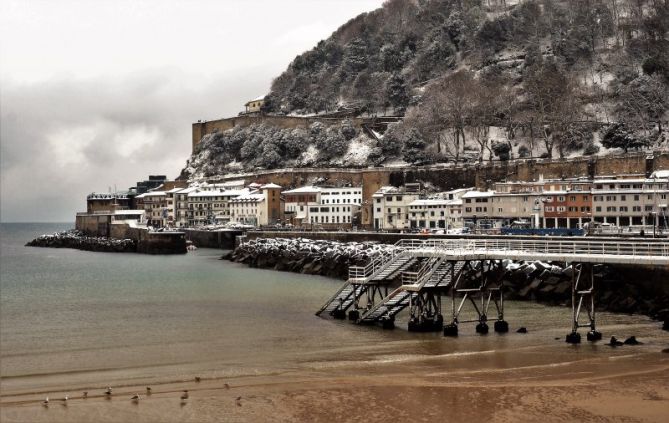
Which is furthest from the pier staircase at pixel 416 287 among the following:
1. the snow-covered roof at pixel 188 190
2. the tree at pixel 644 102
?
the snow-covered roof at pixel 188 190

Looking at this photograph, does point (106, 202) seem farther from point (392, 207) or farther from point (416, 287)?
point (416, 287)

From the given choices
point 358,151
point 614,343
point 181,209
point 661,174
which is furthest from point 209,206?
point 614,343

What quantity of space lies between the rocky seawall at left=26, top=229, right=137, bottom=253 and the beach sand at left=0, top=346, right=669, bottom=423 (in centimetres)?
7521

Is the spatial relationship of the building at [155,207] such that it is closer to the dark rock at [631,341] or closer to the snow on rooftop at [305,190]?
Answer: the snow on rooftop at [305,190]

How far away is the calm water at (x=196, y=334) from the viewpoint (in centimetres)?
2636

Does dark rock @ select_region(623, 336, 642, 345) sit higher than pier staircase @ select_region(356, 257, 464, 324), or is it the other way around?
pier staircase @ select_region(356, 257, 464, 324)

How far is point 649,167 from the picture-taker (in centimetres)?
7775

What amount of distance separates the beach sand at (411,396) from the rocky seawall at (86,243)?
75207 mm

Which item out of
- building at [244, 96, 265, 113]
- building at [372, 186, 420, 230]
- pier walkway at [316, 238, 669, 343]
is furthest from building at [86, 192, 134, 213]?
pier walkway at [316, 238, 669, 343]

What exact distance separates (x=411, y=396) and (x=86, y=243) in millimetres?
90824

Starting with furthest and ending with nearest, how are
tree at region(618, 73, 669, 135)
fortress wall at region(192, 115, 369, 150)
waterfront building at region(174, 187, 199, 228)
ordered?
fortress wall at region(192, 115, 369, 150) < waterfront building at region(174, 187, 199, 228) < tree at region(618, 73, 669, 135)

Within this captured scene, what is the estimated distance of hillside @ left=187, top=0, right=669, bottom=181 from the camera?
9250 cm

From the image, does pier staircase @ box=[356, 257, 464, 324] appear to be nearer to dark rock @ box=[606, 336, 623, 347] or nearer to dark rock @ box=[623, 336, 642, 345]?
dark rock @ box=[606, 336, 623, 347]

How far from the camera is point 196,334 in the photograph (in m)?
32.8
